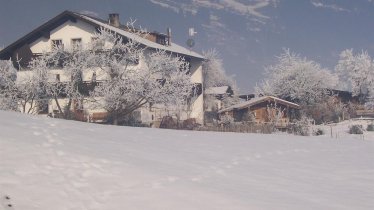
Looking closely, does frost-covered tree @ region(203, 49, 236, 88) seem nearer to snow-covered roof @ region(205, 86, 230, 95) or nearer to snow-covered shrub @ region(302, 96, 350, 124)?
snow-covered roof @ region(205, 86, 230, 95)

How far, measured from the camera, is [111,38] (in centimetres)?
3859

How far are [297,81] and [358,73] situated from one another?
686 inches

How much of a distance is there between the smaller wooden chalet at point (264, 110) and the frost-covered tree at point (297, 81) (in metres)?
6.17

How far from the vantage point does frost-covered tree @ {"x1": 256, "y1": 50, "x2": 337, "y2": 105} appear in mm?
59531

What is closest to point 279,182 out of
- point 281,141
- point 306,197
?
point 306,197

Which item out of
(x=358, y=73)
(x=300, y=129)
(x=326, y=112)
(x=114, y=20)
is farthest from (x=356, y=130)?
(x=358, y=73)

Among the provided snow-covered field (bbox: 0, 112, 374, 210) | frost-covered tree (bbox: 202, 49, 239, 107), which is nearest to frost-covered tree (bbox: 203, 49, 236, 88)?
frost-covered tree (bbox: 202, 49, 239, 107)

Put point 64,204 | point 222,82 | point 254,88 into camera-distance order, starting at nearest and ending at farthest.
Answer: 1. point 64,204
2. point 254,88
3. point 222,82

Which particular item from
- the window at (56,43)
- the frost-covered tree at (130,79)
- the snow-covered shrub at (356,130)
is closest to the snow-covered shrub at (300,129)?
the snow-covered shrub at (356,130)

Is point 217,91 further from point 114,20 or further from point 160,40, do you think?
point 114,20

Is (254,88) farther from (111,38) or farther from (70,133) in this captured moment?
(70,133)

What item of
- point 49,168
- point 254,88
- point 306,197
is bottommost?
point 306,197

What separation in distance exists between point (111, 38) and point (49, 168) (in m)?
31.6

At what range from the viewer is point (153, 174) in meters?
8.66
